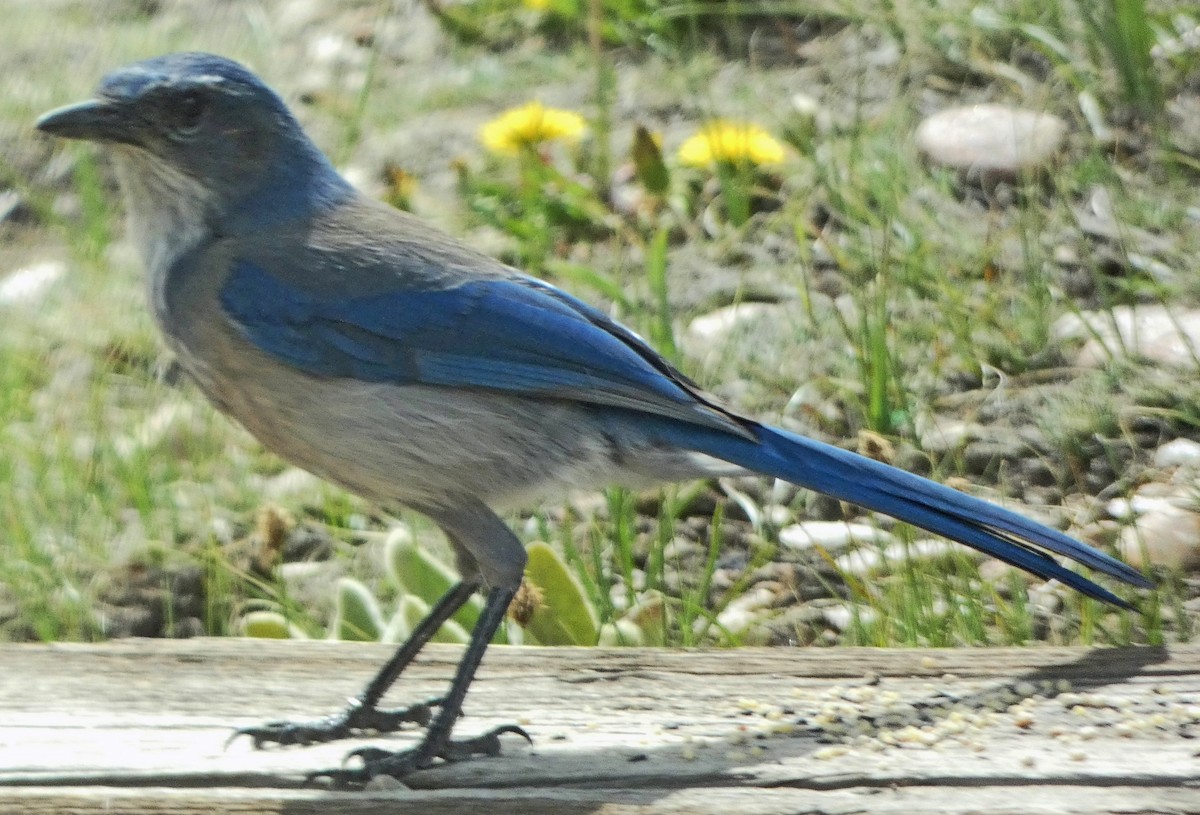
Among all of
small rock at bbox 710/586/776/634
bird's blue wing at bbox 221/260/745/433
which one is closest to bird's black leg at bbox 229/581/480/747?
bird's blue wing at bbox 221/260/745/433

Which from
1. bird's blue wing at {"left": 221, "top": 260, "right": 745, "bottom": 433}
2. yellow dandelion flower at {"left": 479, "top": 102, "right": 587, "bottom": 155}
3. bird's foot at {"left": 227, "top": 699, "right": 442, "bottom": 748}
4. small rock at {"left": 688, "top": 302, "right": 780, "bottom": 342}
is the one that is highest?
yellow dandelion flower at {"left": 479, "top": 102, "right": 587, "bottom": 155}

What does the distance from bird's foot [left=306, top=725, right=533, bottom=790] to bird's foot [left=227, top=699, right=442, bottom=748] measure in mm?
123

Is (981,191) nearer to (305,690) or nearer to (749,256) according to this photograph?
(749,256)

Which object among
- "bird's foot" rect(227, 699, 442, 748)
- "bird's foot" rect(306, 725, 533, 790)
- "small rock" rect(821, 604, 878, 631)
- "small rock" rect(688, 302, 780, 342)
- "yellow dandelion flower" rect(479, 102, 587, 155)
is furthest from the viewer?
"yellow dandelion flower" rect(479, 102, 587, 155)

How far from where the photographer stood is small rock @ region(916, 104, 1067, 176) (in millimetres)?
5195

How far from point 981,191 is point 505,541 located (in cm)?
242

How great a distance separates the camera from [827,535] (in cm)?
430

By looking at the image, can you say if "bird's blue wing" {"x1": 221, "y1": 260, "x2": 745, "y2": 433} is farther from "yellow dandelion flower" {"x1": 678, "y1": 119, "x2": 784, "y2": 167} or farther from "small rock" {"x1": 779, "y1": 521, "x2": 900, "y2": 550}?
"yellow dandelion flower" {"x1": 678, "y1": 119, "x2": 784, "y2": 167}

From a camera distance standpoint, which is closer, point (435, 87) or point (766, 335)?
point (766, 335)

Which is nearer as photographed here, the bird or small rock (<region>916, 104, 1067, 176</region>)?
the bird

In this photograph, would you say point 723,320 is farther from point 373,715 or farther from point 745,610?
point 373,715

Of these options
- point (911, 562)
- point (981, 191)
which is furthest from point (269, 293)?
point (981, 191)

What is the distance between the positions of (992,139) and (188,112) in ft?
8.38

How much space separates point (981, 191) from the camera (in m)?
Answer: 5.23
